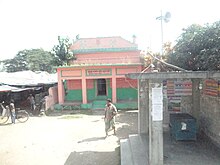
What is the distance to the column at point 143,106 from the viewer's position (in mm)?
8330

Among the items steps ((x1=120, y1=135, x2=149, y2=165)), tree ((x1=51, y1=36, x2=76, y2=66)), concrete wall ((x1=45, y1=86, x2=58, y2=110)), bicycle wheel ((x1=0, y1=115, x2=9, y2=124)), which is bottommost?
bicycle wheel ((x1=0, y1=115, x2=9, y2=124))

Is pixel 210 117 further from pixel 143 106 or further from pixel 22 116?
pixel 22 116

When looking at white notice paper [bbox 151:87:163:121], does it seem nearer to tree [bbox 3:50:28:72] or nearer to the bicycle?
the bicycle

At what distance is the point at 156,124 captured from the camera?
17.9ft

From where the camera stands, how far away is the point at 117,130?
1109 cm

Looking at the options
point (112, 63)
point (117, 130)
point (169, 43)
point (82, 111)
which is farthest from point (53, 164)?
point (169, 43)

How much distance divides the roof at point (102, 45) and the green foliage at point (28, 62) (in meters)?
34.0

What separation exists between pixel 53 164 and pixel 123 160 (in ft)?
7.56

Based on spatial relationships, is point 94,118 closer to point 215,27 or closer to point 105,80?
point 105,80

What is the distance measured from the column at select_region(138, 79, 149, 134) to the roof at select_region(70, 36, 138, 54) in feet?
40.6

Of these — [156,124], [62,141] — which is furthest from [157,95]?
[62,141]

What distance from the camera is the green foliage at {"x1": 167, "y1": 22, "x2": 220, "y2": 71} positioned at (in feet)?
26.3

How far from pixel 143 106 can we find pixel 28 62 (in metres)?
51.7

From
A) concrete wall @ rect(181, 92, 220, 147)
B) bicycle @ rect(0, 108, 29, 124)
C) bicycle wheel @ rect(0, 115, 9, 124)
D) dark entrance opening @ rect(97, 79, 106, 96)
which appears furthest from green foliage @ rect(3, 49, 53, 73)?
concrete wall @ rect(181, 92, 220, 147)
